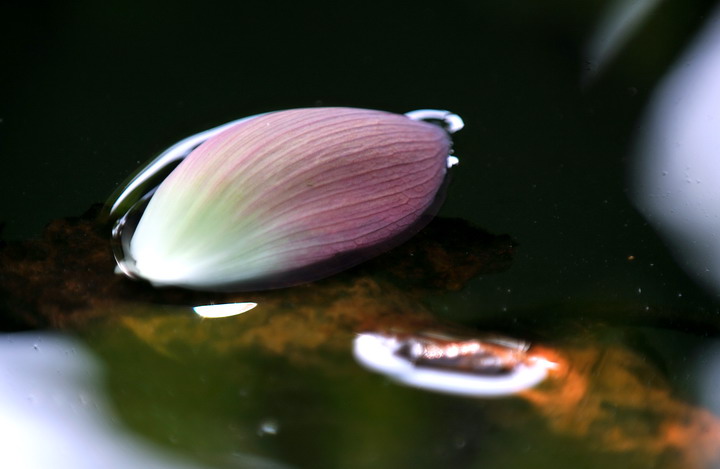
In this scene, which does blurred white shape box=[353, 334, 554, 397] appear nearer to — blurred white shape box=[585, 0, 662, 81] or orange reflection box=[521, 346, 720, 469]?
orange reflection box=[521, 346, 720, 469]

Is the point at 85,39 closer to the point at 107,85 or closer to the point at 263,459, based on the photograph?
the point at 107,85

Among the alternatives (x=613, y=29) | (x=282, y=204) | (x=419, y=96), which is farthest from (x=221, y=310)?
(x=613, y=29)

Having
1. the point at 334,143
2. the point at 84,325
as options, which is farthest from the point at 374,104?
the point at 84,325

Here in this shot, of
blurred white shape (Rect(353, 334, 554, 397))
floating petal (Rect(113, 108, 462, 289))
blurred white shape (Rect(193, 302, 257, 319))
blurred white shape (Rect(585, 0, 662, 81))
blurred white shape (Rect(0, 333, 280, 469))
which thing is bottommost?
blurred white shape (Rect(0, 333, 280, 469))

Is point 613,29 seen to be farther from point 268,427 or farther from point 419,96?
point 268,427

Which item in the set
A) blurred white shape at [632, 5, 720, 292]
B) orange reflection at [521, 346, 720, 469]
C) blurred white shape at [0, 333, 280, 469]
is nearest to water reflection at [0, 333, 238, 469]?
blurred white shape at [0, 333, 280, 469]

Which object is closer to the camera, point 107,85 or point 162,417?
point 162,417
